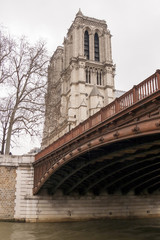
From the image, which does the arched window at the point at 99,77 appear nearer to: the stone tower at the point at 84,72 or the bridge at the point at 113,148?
the stone tower at the point at 84,72

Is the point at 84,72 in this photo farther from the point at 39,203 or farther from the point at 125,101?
the point at 125,101

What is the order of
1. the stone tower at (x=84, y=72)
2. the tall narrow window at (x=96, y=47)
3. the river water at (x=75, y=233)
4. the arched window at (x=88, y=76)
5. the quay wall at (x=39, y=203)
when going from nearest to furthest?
the river water at (x=75, y=233) → the quay wall at (x=39, y=203) → the stone tower at (x=84, y=72) → the arched window at (x=88, y=76) → the tall narrow window at (x=96, y=47)

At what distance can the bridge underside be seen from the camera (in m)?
12.9

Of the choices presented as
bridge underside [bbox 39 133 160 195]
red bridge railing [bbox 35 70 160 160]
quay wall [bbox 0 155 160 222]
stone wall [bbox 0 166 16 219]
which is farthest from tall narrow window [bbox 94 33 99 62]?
red bridge railing [bbox 35 70 160 160]

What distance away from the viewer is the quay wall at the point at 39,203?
2205 centimetres

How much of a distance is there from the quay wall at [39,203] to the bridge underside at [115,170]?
804mm

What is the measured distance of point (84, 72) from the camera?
207ft

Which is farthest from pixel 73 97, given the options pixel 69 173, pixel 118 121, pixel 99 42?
pixel 118 121

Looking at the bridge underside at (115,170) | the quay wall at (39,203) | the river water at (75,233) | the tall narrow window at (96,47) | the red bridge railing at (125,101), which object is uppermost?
the tall narrow window at (96,47)

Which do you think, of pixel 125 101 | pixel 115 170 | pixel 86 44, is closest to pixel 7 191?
pixel 115 170

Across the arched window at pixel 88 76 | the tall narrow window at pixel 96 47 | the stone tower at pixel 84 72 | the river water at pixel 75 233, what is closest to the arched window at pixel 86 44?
the stone tower at pixel 84 72

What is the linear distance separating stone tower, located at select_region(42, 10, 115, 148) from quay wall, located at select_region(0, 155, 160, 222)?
97.2 feet

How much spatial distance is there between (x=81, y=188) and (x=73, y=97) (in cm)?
3852

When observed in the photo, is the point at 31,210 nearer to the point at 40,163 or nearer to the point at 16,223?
the point at 16,223
